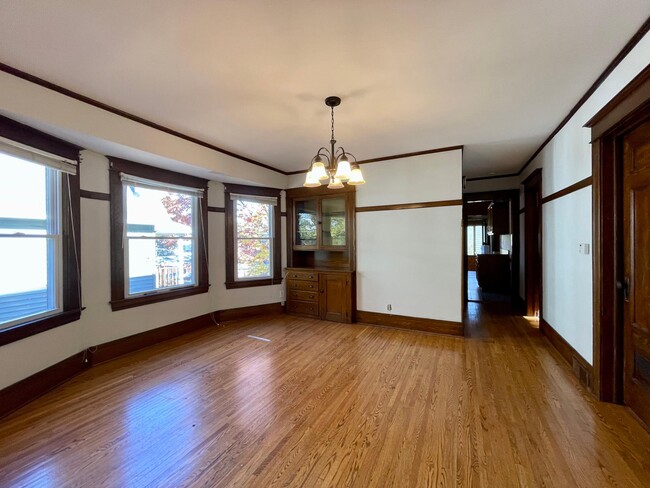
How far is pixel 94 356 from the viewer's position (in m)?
3.15

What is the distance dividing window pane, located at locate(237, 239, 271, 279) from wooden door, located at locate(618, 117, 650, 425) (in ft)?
15.3

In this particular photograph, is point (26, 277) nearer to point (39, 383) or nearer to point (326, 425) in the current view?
point (39, 383)

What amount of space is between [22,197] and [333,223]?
3833 millimetres

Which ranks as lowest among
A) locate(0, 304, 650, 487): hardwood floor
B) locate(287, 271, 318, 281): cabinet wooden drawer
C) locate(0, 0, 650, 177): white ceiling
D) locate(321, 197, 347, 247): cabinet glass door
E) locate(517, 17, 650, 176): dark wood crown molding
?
locate(0, 304, 650, 487): hardwood floor

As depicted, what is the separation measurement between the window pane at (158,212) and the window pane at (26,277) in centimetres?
92

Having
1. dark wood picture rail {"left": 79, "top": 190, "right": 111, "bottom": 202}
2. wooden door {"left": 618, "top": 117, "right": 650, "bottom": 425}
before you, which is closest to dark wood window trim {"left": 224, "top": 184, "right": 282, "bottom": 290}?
dark wood picture rail {"left": 79, "top": 190, "right": 111, "bottom": 202}

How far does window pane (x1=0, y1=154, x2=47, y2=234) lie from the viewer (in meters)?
2.39

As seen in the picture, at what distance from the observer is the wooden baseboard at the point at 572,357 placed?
256 cm

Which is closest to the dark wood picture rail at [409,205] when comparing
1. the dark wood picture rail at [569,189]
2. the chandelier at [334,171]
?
the dark wood picture rail at [569,189]

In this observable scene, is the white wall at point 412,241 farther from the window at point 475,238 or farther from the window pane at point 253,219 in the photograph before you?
the window at point 475,238

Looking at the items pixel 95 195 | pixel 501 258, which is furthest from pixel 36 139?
pixel 501 258

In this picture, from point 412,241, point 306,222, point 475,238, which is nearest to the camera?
point 412,241

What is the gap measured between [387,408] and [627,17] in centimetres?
306

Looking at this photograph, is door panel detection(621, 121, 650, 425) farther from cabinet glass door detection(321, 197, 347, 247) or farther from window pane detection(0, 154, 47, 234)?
window pane detection(0, 154, 47, 234)
